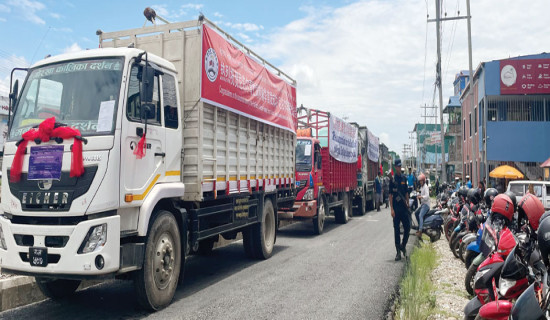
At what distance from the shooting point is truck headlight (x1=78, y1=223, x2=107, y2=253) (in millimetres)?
4637

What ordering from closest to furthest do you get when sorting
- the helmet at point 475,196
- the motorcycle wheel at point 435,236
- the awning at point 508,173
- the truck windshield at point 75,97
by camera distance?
1. the truck windshield at point 75,97
2. the helmet at point 475,196
3. the motorcycle wheel at point 435,236
4. the awning at point 508,173

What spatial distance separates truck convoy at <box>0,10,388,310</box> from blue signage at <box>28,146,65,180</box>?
1 cm

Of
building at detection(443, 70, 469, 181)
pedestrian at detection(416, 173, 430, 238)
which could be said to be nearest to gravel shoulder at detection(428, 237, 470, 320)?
pedestrian at detection(416, 173, 430, 238)

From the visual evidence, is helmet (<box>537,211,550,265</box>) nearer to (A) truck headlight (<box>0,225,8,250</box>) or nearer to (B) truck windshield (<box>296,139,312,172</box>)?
(A) truck headlight (<box>0,225,8,250</box>)

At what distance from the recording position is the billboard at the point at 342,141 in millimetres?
14461

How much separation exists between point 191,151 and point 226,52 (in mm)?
1938

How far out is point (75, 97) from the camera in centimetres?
518

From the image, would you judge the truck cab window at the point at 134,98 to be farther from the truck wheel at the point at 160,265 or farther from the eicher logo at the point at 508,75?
the eicher logo at the point at 508,75

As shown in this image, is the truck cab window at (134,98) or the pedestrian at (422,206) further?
the pedestrian at (422,206)

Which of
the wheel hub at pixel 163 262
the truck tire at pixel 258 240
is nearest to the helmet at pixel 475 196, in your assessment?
the truck tire at pixel 258 240

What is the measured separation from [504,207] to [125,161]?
416 cm

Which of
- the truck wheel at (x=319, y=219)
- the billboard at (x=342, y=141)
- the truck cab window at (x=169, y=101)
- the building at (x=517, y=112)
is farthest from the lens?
the building at (x=517, y=112)

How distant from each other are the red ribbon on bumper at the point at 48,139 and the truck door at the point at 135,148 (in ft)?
1.48

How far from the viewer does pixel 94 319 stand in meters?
5.10
